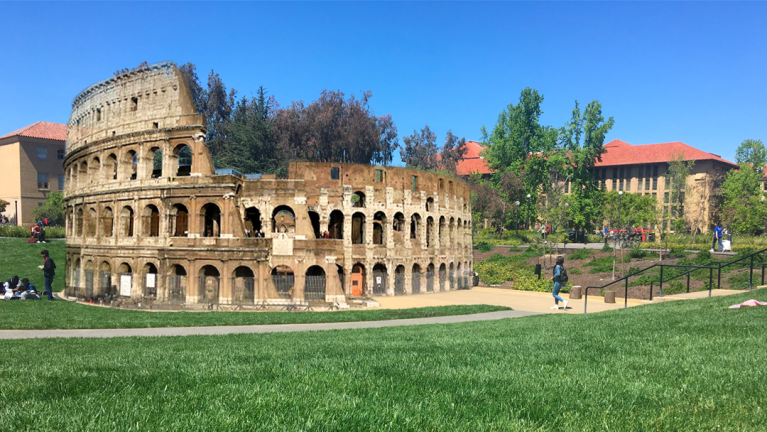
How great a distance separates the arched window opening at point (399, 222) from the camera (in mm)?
41281

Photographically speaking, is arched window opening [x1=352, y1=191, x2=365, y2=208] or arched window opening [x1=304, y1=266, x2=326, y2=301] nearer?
arched window opening [x1=304, y1=266, x2=326, y2=301]

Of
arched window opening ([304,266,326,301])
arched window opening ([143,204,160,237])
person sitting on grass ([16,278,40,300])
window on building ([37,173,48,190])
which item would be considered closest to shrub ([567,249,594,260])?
arched window opening ([304,266,326,301])

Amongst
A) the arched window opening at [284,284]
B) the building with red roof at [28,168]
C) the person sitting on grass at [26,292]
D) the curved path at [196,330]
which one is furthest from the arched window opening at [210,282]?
the building with red roof at [28,168]

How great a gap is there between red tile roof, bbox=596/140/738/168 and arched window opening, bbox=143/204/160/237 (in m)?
81.4

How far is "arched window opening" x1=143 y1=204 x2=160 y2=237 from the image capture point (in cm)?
3606

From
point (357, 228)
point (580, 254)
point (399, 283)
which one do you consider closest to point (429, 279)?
point (399, 283)

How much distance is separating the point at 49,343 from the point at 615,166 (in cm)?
9697

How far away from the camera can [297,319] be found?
22672 mm

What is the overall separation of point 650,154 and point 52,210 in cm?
9808

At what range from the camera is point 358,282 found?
3884 cm

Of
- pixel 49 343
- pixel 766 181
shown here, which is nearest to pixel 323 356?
pixel 49 343

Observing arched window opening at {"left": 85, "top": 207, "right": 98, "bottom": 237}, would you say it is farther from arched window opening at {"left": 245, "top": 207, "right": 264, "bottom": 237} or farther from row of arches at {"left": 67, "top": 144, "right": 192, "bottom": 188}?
arched window opening at {"left": 245, "top": 207, "right": 264, "bottom": 237}

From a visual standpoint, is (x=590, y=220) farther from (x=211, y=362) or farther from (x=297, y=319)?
(x=211, y=362)

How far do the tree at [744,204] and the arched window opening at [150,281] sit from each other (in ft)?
224
